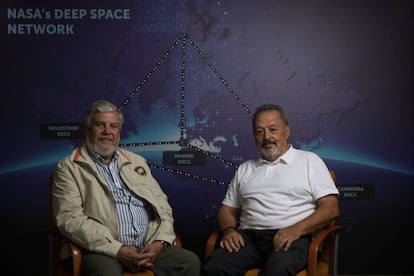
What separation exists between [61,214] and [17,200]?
4.74 ft

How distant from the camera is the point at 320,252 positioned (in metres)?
3.37

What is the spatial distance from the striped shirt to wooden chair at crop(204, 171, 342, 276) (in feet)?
1.36

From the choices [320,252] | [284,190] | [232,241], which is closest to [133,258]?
[232,241]

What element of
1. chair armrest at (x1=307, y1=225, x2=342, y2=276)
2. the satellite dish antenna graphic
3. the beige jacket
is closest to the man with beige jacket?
the beige jacket

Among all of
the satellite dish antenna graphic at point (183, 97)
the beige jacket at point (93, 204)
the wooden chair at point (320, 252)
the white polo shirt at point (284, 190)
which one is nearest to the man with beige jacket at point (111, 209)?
the beige jacket at point (93, 204)

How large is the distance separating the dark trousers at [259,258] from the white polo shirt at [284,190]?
8 centimetres

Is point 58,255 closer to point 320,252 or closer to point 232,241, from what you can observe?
point 232,241

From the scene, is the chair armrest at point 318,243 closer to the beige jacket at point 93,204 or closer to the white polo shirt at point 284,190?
the white polo shirt at point 284,190

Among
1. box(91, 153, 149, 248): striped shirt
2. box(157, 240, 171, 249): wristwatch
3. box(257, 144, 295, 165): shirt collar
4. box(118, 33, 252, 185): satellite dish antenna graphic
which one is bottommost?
box(157, 240, 171, 249): wristwatch

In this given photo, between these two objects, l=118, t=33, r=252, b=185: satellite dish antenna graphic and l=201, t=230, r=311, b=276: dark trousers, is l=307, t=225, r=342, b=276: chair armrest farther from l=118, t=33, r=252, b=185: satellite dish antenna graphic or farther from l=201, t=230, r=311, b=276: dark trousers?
l=118, t=33, r=252, b=185: satellite dish antenna graphic

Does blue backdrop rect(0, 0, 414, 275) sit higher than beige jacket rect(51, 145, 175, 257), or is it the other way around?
blue backdrop rect(0, 0, 414, 275)

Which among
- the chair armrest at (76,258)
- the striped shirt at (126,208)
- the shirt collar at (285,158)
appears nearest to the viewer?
the chair armrest at (76,258)

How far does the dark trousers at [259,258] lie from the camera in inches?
121

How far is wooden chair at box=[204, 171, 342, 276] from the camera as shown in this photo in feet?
10.1
